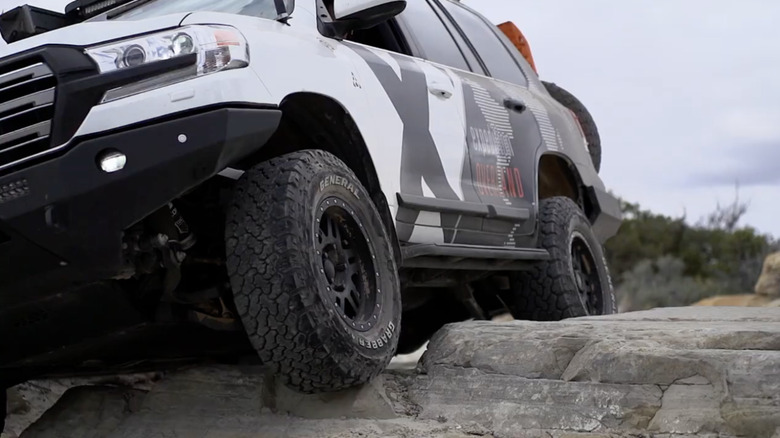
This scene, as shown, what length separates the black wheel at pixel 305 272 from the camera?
3.59 meters

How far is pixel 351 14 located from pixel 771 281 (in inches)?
579

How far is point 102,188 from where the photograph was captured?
11.0ft

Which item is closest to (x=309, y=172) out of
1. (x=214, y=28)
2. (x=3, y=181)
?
(x=214, y=28)

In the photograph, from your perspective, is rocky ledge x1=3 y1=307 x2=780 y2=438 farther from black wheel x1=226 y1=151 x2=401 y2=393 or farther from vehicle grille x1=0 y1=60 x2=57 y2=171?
vehicle grille x1=0 y1=60 x2=57 y2=171

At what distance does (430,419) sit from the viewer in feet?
13.3

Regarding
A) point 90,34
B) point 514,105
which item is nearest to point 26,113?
point 90,34

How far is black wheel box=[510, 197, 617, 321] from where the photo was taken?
5.72 m

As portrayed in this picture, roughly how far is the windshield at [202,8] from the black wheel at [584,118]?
3.28 m

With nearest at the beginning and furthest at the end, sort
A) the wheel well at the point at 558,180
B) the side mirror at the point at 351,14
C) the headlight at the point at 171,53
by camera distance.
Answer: the headlight at the point at 171,53, the side mirror at the point at 351,14, the wheel well at the point at 558,180

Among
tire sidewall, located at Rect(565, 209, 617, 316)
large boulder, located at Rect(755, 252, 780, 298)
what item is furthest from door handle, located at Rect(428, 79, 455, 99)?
large boulder, located at Rect(755, 252, 780, 298)

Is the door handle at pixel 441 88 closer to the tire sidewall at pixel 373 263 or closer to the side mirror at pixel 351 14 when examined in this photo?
the side mirror at pixel 351 14

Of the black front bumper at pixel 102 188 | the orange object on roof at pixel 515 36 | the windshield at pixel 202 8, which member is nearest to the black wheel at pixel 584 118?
the orange object on roof at pixel 515 36

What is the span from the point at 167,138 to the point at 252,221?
0.43 meters

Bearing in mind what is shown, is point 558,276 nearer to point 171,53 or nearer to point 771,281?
point 171,53
